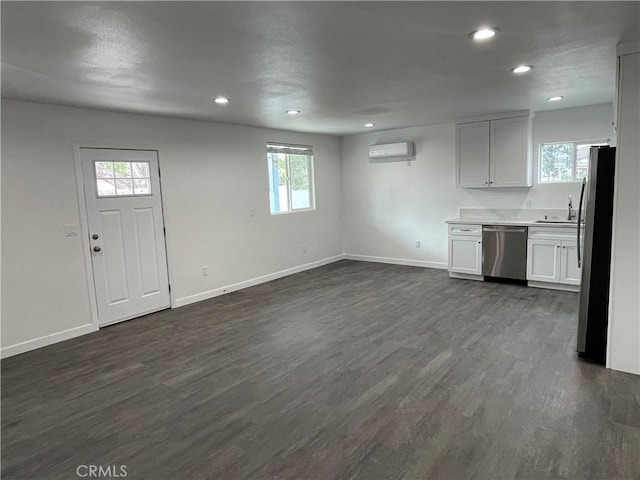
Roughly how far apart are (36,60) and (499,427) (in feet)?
12.6

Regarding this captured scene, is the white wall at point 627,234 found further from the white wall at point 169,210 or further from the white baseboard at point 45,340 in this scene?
the white baseboard at point 45,340

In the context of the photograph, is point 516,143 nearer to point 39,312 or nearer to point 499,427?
point 499,427

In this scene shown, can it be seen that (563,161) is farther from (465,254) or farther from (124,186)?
(124,186)

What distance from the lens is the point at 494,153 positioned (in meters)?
5.92

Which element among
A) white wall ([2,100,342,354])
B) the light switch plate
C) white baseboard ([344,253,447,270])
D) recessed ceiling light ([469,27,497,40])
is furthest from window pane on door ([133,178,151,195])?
white baseboard ([344,253,447,270])

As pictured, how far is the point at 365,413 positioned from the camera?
267 centimetres

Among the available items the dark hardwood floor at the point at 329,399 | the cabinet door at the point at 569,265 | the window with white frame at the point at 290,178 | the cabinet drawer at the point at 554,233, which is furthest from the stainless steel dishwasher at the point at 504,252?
the window with white frame at the point at 290,178

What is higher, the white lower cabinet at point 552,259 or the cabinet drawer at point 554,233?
the cabinet drawer at point 554,233

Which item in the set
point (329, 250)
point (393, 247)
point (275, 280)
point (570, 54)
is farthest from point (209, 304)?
point (570, 54)

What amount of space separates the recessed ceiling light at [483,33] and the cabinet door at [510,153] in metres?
3.53

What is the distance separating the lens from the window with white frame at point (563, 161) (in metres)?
5.54

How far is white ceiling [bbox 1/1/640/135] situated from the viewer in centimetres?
213

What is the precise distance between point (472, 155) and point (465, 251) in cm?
146

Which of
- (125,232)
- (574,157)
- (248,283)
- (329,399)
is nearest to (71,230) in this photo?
(125,232)
